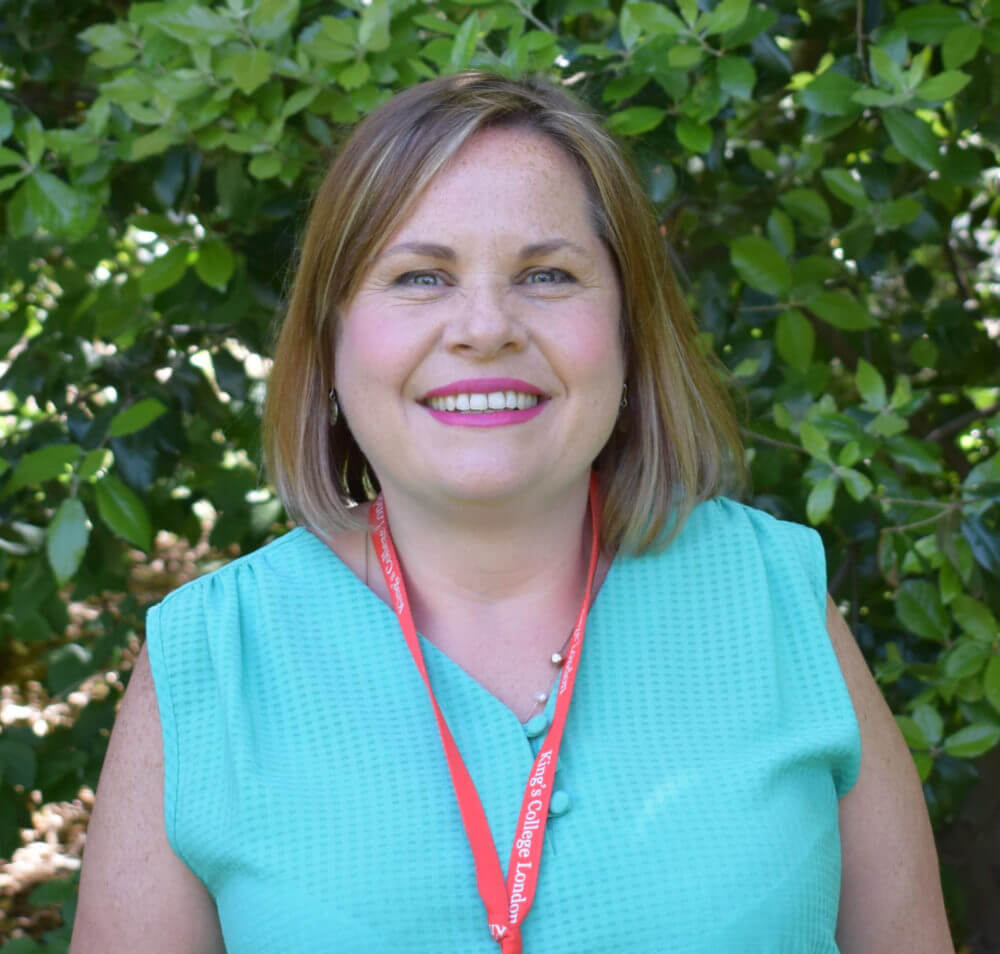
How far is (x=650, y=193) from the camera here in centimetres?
229

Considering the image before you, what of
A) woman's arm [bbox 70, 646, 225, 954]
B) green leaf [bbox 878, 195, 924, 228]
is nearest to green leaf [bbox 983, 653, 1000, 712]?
green leaf [bbox 878, 195, 924, 228]

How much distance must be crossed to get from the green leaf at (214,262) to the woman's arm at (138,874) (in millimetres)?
968

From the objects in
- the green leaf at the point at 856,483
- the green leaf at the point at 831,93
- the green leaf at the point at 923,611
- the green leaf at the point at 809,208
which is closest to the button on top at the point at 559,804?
the green leaf at the point at 856,483

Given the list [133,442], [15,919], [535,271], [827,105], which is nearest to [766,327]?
[827,105]

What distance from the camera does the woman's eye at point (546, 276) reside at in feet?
5.78

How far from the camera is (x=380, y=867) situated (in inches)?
62.2

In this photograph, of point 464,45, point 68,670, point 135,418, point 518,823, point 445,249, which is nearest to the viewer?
point 518,823

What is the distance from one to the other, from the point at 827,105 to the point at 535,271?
78 centimetres

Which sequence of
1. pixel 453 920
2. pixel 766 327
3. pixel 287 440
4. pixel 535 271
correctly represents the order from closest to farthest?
pixel 453 920
pixel 535 271
pixel 287 440
pixel 766 327

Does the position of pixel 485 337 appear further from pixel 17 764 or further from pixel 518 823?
pixel 17 764

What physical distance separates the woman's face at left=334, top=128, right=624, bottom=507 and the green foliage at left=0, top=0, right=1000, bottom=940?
0.44 metres

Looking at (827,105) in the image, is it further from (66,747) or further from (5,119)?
(66,747)

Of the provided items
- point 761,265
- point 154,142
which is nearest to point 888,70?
point 761,265

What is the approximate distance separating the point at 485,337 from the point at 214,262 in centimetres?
93
